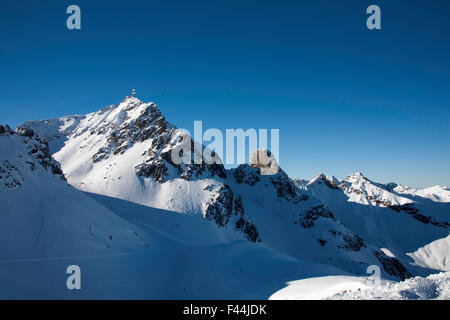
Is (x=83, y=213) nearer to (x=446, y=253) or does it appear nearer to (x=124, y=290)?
(x=124, y=290)

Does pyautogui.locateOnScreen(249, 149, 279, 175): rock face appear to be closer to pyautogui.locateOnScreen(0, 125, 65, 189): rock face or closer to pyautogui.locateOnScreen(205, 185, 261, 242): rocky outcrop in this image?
pyautogui.locateOnScreen(205, 185, 261, 242): rocky outcrop

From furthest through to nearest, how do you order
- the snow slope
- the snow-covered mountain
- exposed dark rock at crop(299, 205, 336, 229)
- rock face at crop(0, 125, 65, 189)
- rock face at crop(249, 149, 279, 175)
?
rock face at crop(249, 149, 279, 175) → exposed dark rock at crop(299, 205, 336, 229) → rock face at crop(0, 125, 65, 189) → the snow-covered mountain → the snow slope

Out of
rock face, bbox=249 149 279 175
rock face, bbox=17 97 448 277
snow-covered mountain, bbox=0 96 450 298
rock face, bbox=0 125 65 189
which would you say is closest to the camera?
snow-covered mountain, bbox=0 96 450 298

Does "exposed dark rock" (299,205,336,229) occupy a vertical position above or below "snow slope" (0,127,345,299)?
below

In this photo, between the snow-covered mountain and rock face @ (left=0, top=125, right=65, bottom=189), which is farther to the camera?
rock face @ (left=0, top=125, right=65, bottom=189)

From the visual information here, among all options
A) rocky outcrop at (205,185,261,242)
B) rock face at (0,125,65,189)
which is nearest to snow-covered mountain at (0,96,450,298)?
rock face at (0,125,65,189)

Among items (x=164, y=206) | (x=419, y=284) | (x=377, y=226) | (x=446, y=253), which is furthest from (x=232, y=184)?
(x=446, y=253)

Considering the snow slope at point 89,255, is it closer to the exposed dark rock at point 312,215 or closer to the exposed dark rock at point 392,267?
the exposed dark rock at point 312,215

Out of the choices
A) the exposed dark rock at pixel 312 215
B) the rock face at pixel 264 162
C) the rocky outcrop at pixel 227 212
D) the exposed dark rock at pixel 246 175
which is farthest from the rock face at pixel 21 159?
the rock face at pixel 264 162

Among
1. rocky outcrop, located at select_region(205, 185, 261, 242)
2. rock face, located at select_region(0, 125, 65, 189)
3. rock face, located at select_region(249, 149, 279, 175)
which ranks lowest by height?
rocky outcrop, located at select_region(205, 185, 261, 242)
